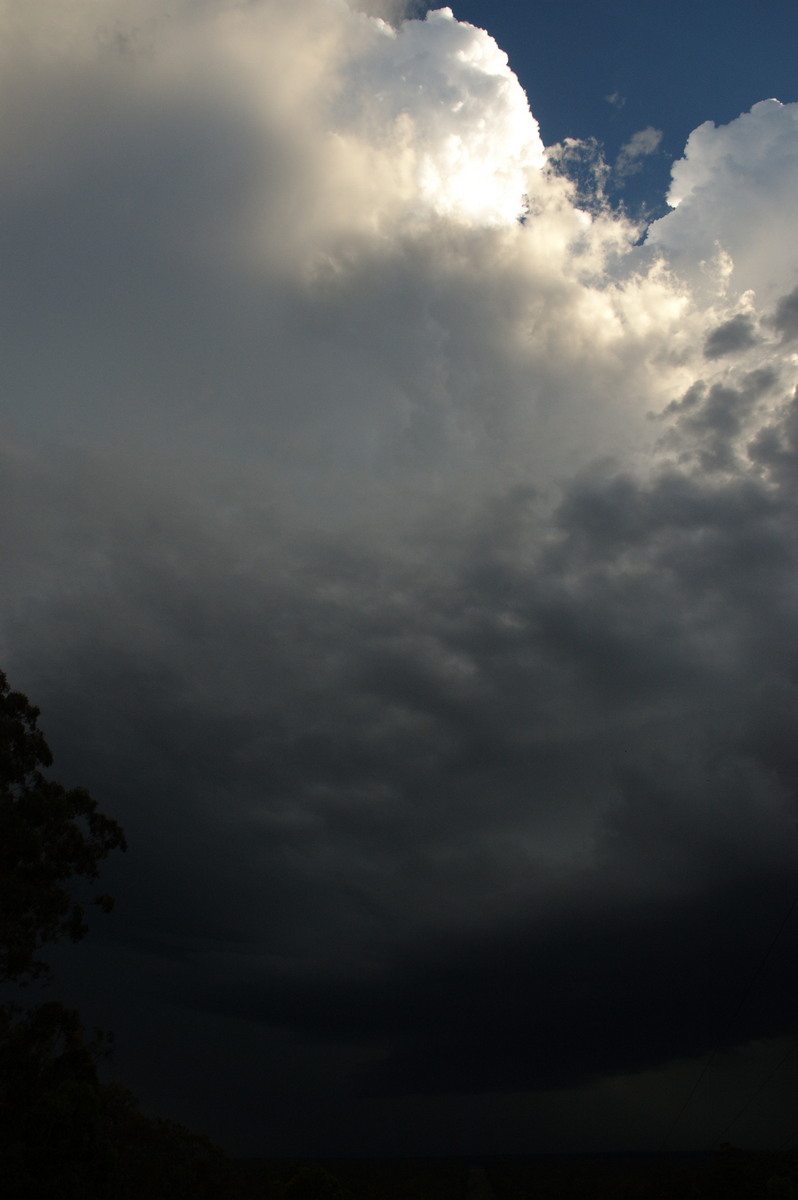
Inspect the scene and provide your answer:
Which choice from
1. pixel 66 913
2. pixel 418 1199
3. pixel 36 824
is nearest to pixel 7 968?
pixel 66 913

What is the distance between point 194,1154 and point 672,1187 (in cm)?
8453

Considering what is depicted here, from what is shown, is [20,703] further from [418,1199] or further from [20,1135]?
[418,1199]

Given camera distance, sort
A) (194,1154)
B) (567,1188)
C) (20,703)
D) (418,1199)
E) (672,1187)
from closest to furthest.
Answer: (20,703) < (194,1154) < (672,1187) < (418,1199) < (567,1188)

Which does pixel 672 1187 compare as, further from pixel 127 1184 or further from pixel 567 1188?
pixel 127 1184

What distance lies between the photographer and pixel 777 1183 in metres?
79.6

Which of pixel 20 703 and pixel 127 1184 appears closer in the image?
pixel 20 703

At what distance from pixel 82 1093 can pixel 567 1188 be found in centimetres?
17164

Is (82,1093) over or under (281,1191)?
over

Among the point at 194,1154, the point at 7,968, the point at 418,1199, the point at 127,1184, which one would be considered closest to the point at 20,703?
the point at 7,968

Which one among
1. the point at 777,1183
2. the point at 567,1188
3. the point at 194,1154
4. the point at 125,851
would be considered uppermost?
the point at 125,851

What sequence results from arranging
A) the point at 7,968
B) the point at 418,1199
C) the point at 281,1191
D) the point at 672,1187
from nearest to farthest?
the point at 7,968 < the point at 281,1191 < the point at 672,1187 < the point at 418,1199

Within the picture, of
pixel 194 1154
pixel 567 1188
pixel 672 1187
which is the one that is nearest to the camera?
pixel 194 1154

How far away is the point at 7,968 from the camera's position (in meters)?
32.3

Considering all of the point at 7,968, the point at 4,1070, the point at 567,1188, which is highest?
the point at 7,968
